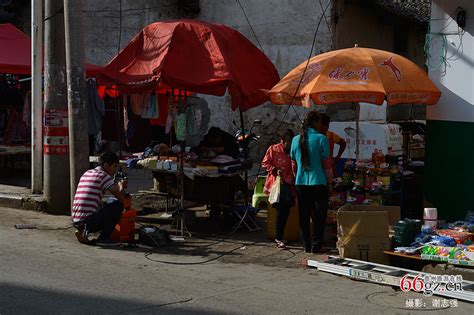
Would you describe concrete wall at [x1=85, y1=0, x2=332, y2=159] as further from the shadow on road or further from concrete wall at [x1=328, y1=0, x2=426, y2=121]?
the shadow on road

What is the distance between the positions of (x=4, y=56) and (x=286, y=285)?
9810 millimetres

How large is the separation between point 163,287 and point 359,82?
380 centimetres

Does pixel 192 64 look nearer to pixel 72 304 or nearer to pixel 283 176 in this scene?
pixel 283 176

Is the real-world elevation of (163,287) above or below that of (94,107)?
below

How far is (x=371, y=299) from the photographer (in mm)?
6520

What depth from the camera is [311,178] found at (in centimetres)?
841

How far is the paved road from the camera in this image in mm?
6070

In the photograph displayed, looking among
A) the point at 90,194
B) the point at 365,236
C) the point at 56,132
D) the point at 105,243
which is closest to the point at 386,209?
the point at 365,236

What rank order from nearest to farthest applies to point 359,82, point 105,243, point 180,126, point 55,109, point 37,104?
point 359,82 → point 105,243 → point 180,126 → point 55,109 → point 37,104

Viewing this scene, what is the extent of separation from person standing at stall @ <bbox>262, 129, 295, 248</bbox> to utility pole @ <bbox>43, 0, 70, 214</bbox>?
3.65 metres

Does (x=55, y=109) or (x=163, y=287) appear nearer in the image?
(x=163, y=287)

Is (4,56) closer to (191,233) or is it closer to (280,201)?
(191,233)

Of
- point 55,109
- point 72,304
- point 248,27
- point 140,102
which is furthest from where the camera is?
point 248,27

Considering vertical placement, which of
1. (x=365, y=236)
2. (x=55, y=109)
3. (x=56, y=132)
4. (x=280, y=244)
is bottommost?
(x=280, y=244)
